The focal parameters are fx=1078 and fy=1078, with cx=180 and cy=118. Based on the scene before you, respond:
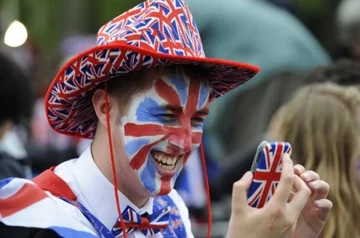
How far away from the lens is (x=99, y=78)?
3.17m

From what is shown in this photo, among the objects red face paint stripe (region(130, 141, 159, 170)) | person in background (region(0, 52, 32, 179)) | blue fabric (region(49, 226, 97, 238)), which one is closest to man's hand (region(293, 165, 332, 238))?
red face paint stripe (region(130, 141, 159, 170))

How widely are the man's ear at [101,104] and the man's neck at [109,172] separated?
8 cm

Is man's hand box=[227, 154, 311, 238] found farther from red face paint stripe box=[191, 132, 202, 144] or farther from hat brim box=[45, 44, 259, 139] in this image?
hat brim box=[45, 44, 259, 139]

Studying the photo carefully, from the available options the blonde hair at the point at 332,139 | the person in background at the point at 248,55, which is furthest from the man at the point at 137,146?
the person in background at the point at 248,55

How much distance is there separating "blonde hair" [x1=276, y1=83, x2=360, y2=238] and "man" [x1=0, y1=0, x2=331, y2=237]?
615 mm

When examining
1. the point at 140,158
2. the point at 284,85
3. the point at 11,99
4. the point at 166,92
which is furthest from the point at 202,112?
the point at 284,85

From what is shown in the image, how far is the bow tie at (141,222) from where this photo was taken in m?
3.23

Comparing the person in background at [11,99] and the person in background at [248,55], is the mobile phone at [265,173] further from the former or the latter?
the person in background at [248,55]

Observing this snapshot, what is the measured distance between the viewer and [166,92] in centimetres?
319

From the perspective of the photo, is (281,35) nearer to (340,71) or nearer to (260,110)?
(260,110)

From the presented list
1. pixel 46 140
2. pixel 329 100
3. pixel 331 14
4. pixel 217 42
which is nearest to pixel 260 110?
pixel 217 42

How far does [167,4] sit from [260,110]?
4.76m

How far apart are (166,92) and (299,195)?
0.50 metres

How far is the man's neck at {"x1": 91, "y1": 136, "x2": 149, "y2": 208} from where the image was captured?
3.25 metres
